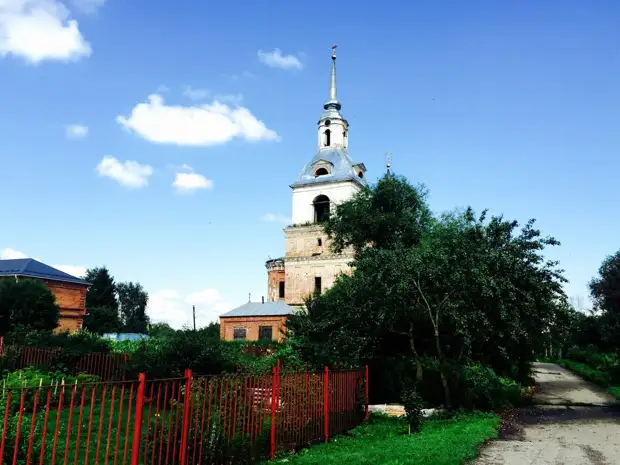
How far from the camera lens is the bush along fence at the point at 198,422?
611 cm

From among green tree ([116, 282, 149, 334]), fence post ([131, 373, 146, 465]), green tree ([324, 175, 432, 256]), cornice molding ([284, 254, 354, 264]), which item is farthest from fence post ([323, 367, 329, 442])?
green tree ([116, 282, 149, 334])

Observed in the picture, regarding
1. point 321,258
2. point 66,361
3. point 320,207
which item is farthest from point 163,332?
point 320,207

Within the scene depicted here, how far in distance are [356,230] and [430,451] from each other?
784 inches

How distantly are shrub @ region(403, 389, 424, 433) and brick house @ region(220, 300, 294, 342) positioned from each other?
2789cm

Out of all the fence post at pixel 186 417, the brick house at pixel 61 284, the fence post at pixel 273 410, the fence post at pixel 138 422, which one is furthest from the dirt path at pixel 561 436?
the brick house at pixel 61 284

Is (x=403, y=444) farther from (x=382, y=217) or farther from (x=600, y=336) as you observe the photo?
(x=600, y=336)

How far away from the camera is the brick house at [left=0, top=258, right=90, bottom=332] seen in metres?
47.1

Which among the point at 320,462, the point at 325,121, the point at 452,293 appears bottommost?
the point at 320,462

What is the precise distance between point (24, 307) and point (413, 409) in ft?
106

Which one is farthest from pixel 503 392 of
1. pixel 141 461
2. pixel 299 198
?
pixel 299 198

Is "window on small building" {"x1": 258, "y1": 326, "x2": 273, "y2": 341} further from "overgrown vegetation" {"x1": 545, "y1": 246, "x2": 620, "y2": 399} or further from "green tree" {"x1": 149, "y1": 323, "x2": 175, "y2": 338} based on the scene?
"overgrown vegetation" {"x1": 545, "y1": 246, "x2": 620, "y2": 399}

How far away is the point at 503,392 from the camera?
63.8 feet

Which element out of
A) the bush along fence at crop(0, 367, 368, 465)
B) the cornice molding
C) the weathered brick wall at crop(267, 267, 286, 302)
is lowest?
the bush along fence at crop(0, 367, 368, 465)

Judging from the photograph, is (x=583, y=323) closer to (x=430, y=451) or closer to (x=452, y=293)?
(x=452, y=293)
